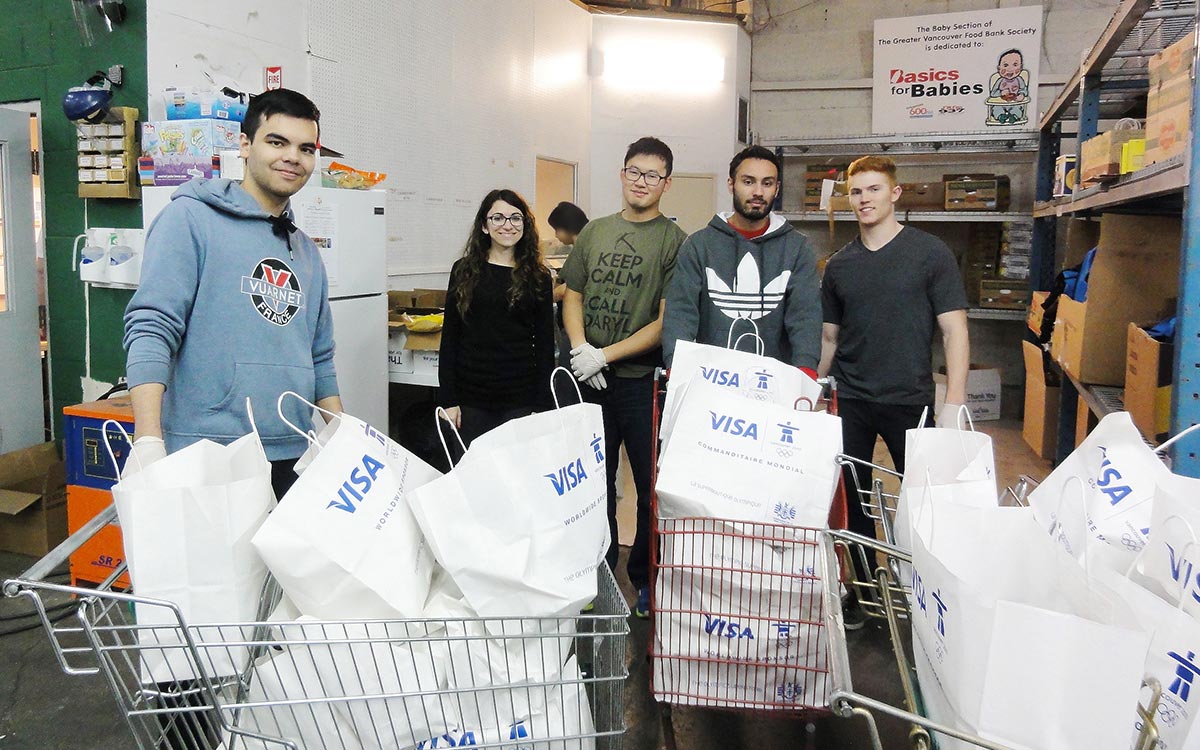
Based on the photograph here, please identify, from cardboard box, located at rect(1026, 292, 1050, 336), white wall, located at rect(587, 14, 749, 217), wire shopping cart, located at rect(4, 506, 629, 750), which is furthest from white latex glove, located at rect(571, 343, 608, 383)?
white wall, located at rect(587, 14, 749, 217)

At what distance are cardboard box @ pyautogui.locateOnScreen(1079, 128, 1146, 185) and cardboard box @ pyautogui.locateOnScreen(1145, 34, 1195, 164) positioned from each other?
15.3 inches

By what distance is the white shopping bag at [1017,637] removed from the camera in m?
0.78

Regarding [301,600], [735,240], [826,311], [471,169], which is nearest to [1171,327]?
[826,311]

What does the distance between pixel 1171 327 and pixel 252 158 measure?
9.05 ft

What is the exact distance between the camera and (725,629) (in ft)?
5.73

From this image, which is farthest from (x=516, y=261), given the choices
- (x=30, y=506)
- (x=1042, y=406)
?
(x=1042, y=406)

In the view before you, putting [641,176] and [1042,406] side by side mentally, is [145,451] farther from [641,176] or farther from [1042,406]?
[1042,406]

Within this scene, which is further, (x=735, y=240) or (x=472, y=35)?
(x=472, y=35)

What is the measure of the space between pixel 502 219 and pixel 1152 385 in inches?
83.6

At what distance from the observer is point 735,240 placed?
8.54 feet

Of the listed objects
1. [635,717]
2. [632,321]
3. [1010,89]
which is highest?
[1010,89]

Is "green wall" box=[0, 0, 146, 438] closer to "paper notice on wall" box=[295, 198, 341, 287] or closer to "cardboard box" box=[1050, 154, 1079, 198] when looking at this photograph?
"paper notice on wall" box=[295, 198, 341, 287]

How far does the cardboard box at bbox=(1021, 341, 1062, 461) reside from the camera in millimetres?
4863

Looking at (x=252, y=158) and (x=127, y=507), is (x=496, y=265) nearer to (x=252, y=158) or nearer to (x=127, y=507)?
(x=252, y=158)
